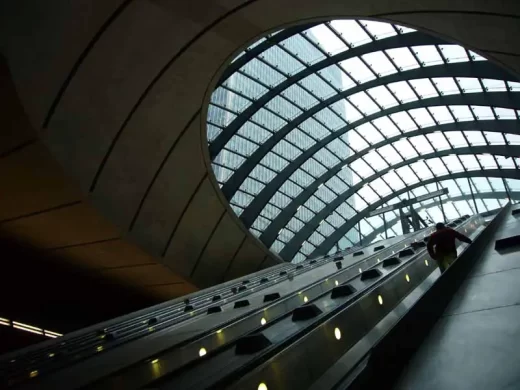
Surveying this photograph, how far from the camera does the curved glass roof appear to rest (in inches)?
841

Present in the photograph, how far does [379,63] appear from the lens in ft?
77.2

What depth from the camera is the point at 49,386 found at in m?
4.30

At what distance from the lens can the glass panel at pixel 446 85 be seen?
24.1 m

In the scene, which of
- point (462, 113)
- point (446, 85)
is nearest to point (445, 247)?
point (446, 85)

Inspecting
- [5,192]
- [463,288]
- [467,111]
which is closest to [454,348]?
[463,288]

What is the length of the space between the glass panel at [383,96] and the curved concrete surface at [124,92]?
12241 mm

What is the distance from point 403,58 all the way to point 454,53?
264cm

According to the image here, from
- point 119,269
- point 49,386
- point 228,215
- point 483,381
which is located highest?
point 228,215

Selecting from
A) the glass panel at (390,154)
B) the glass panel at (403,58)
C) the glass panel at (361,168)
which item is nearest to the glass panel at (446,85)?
the glass panel at (403,58)

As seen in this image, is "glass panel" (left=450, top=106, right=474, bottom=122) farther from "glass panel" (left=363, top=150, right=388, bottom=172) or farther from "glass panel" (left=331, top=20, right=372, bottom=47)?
"glass panel" (left=331, top=20, right=372, bottom=47)

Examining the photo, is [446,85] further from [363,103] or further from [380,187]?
[380,187]

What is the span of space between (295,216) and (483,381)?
3275cm

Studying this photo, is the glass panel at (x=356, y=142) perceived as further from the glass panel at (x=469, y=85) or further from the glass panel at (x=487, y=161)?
the glass panel at (x=487, y=161)

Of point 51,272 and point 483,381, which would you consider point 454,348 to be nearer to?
point 483,381
